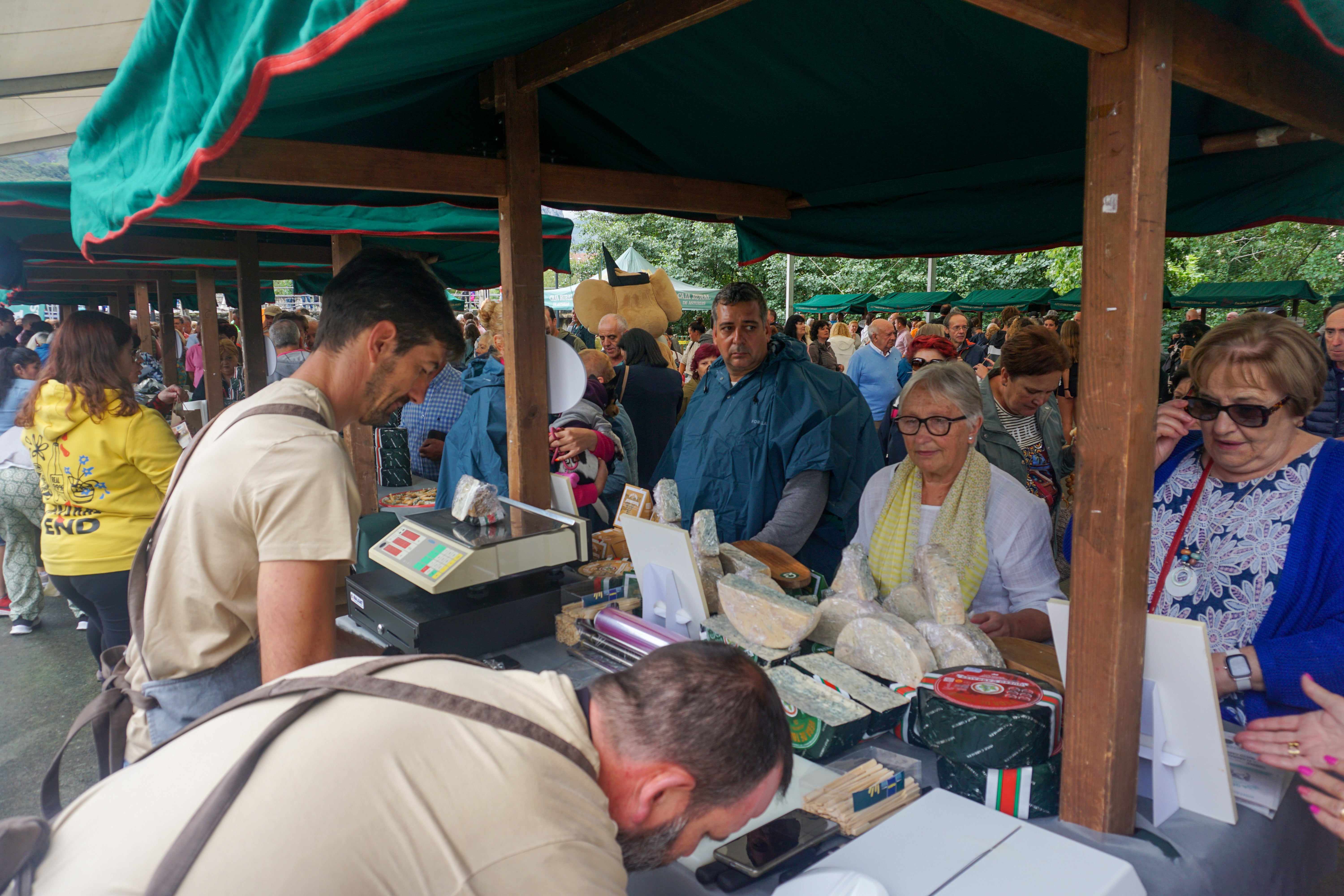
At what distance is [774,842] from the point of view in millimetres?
1281

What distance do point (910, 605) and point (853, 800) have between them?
2.24ft

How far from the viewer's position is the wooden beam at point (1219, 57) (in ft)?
3.83

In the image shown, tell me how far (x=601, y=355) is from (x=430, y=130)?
6.67ft

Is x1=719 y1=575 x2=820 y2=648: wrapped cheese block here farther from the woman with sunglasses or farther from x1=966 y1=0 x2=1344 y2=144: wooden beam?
x1=966 y1=0 x2=1344 y2=144: wooden beam

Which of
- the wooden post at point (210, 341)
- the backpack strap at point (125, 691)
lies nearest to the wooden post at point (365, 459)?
the wooden post at point (210, 341)

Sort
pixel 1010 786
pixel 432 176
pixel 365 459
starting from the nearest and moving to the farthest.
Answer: pixel 1010 786, pixel 432 176, pixel 365 459

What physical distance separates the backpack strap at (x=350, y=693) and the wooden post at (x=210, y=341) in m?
7.41

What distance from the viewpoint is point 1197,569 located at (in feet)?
5.99

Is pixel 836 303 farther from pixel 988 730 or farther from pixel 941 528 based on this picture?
pixel 988 730

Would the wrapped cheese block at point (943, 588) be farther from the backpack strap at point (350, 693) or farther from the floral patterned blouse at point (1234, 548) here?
the backpack strap at point (350, 693)

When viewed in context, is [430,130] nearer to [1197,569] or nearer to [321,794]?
[321,794]

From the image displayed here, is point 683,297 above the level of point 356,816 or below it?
above

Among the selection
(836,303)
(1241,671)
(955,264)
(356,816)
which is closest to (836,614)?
(1241,671)

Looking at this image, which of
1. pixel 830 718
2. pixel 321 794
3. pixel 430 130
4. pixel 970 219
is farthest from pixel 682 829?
pixel 970 219
